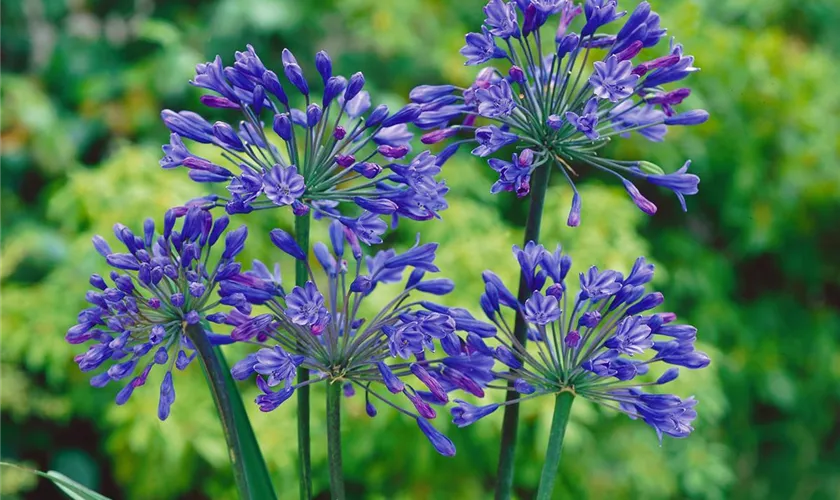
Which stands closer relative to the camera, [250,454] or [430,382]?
[430,382]

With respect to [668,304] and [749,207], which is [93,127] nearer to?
[668,304]

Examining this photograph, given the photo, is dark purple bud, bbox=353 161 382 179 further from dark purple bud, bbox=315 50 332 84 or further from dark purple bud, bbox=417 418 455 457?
dark purple bud, bbox=417 418 455 457

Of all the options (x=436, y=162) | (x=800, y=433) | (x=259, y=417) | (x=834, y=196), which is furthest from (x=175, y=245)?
(x=800, y=433)

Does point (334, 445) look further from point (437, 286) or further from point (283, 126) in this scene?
point (283, 126)

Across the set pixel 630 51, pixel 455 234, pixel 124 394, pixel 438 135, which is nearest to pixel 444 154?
pixel 438 135

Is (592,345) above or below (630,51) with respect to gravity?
below

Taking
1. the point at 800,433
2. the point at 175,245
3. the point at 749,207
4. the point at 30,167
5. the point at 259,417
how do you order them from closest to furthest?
the point at 175,245 < the point at 259,417 < the point at 30,167 < the point at 749,207 < the point at 800,433

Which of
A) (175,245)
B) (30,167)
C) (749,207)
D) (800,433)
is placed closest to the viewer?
(175,245)
